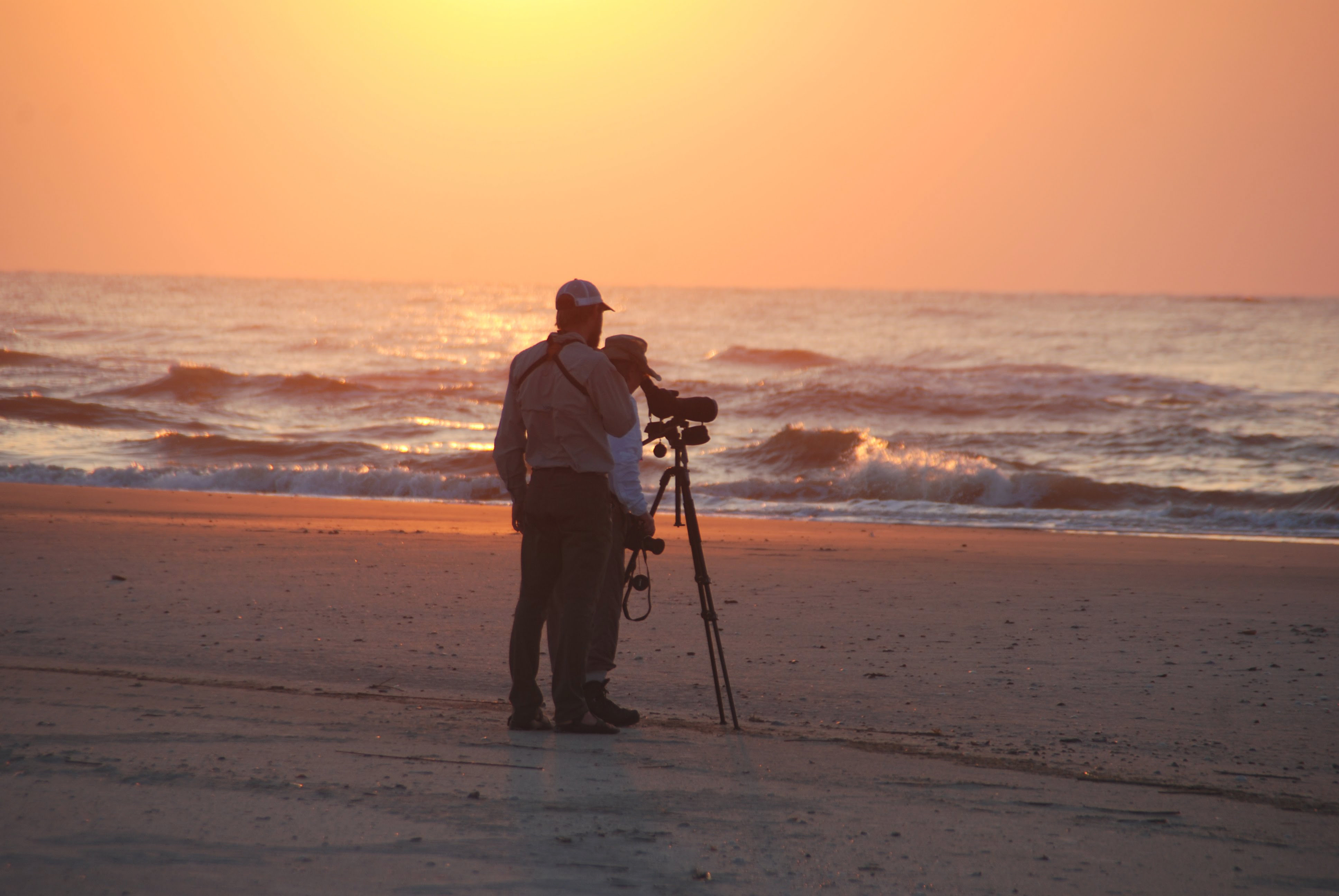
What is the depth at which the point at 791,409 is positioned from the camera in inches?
961

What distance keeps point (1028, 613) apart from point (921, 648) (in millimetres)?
1327

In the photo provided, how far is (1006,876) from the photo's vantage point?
2.81m

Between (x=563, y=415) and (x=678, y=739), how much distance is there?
1318mm

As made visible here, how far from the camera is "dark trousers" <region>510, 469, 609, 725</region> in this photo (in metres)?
3.98

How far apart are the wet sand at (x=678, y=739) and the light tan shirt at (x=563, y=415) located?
1055 mm

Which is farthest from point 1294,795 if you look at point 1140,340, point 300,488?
point 1140,340

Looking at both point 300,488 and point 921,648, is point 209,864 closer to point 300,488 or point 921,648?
point 921,648

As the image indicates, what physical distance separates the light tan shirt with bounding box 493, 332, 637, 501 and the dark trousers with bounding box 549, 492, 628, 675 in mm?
311

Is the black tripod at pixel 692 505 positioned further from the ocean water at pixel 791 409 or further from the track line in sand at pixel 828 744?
the ocean water at pixel 791 409

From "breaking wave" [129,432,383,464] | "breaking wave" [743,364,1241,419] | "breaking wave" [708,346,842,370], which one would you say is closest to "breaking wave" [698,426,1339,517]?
"breaking wave" [129,432,383,464]

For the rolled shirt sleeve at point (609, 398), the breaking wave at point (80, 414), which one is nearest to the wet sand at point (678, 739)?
the rolled shirt sleeve at point (609, 398)

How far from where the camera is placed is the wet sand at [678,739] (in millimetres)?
2838

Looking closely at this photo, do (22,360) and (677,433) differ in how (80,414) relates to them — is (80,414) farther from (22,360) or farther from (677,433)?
(677,433)

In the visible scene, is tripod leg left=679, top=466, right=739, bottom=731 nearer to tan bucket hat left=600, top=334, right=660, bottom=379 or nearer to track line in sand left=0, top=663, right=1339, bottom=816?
track line in sand left=0, top=663, right=1339, bottom=816
